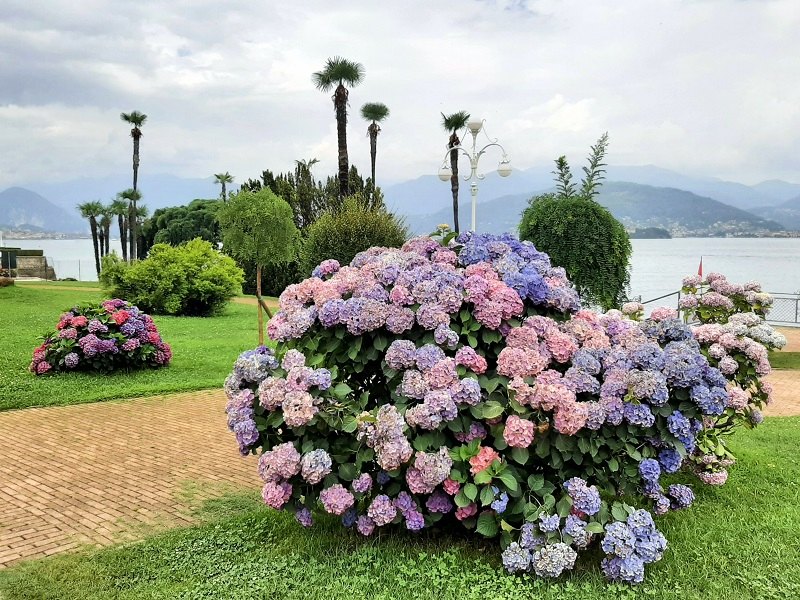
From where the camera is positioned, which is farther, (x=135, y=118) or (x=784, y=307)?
(x=135, y=118)

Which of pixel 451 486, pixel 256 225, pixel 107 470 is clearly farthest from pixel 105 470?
pixel 256 225

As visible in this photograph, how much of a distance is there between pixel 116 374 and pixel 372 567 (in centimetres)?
765

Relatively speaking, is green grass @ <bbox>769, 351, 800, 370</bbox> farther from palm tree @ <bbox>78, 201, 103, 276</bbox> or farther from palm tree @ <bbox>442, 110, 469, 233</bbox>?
palm tree @ <bbox>78, 201, 103, 276</bbox>

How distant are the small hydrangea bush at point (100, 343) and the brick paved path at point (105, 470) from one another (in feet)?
5.94

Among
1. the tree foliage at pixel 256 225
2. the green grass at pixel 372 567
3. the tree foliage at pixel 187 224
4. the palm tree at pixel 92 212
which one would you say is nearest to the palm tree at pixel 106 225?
the palm tree at pixel 92 212

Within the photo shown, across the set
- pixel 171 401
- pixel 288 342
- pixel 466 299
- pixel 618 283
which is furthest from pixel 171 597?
pixel 618 283

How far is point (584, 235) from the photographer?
1411 centimetres

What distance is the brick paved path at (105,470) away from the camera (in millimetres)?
4418

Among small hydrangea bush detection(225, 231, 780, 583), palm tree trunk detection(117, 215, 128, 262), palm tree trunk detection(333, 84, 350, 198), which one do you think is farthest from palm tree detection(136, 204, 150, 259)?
small hydrangea bush detection(225, 231, 780, 583)

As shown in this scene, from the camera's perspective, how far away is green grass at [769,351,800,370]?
1285cm

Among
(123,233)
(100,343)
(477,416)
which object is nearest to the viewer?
(477,416)

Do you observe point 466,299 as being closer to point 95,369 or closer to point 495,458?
point 495,458

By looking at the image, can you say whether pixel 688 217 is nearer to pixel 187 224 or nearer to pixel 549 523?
pixel 187 224

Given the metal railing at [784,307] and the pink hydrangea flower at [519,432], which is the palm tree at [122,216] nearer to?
the metal railing at [784,307]
